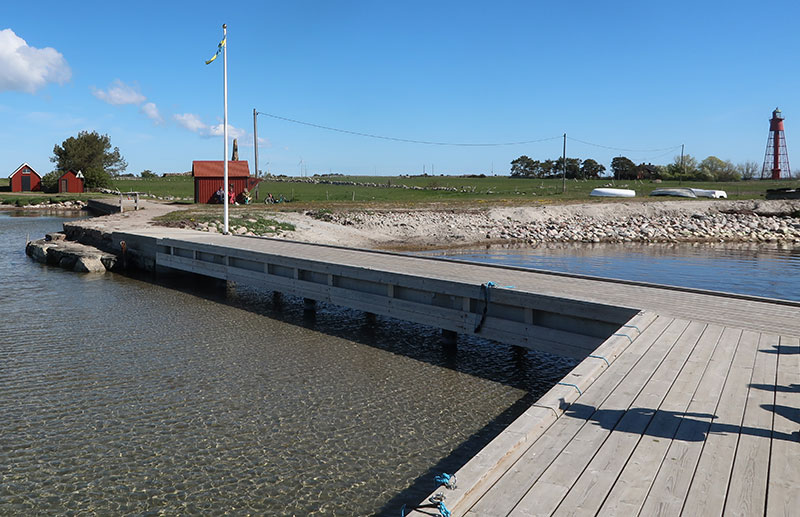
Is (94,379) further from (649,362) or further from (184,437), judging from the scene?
(649,362)

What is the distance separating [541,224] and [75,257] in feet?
88.0

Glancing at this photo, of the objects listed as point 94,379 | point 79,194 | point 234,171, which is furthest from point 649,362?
point 79,194

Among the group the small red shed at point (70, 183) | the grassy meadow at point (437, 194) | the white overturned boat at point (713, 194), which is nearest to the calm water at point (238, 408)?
the grassy meadow at point (437, 194)

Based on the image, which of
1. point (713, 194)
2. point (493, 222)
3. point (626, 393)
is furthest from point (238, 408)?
point (713, 194)

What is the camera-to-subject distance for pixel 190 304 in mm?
15469

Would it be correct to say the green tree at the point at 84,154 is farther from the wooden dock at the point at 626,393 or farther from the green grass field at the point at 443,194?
the wooden dock at the point at 626,393

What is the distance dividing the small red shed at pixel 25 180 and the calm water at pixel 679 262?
2873 inches

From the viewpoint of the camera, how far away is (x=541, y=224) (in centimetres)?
3850

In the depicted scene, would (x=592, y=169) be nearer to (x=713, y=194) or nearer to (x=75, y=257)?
(x=713, y=194)

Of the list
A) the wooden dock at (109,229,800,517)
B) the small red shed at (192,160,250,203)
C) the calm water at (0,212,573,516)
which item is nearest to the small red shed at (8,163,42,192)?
the small red shed at (192,160,250,203)

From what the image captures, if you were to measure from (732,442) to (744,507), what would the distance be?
3.49 feet

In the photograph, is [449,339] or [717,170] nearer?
[449,339]

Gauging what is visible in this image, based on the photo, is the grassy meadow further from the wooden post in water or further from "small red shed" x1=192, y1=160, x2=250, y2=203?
the wooden post in water

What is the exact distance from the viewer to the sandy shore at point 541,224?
102 feet
